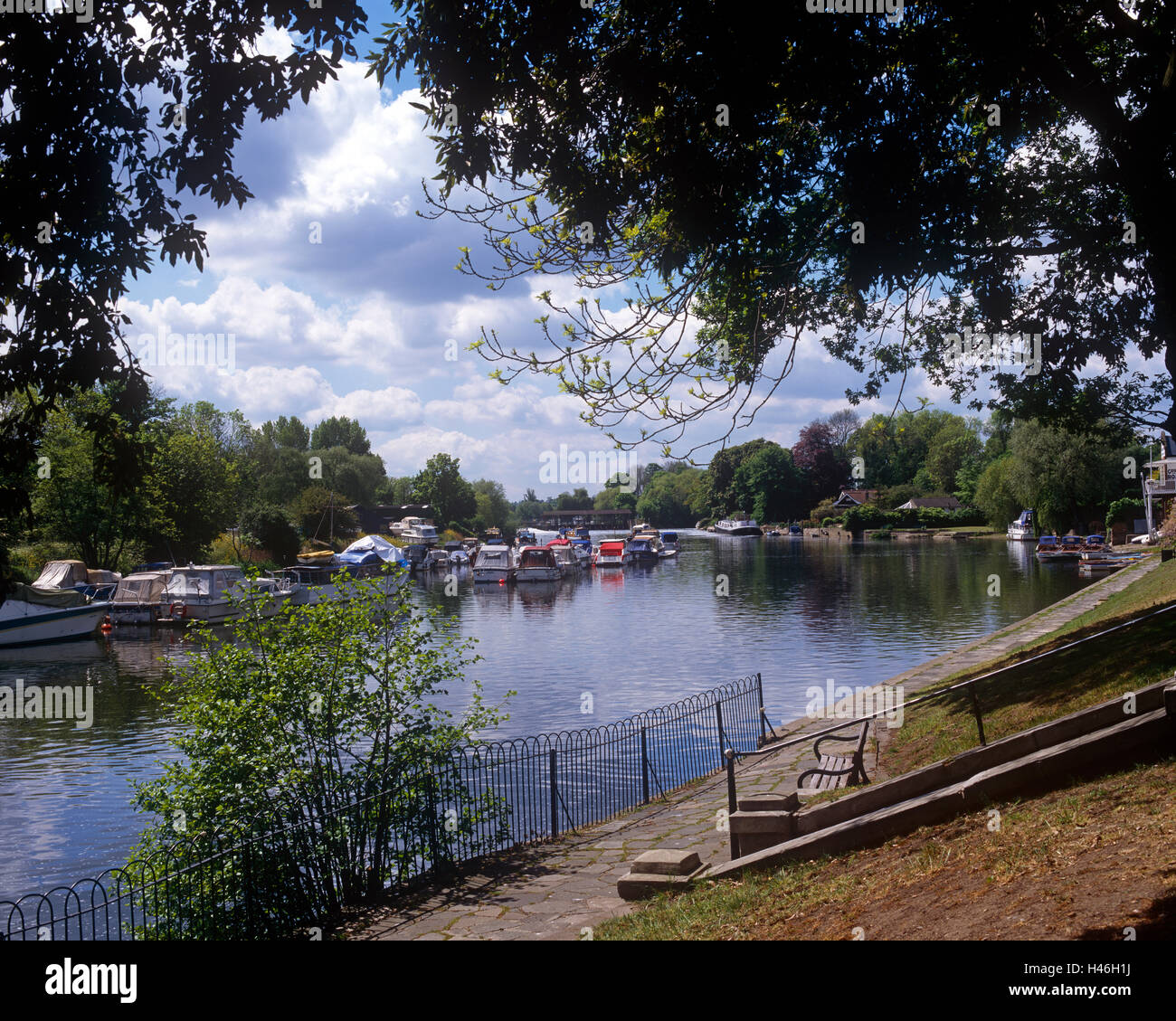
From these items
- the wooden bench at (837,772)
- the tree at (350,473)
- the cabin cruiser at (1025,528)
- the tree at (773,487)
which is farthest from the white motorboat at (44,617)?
the tree at (773,487)

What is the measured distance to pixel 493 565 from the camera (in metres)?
66.8

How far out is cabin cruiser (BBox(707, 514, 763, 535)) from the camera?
134750 mm

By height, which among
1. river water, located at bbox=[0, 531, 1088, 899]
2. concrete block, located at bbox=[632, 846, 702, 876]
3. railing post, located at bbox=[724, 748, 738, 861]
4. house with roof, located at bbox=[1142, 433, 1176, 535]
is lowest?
river water, located at bbox=[0, 531, 1088, 899]

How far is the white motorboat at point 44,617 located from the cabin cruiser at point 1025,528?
65.8m

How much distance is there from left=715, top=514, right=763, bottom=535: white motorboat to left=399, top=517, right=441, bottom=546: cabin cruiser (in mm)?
49935

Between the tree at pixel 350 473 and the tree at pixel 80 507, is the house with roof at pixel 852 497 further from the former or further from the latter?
the tree at pixel 80 507

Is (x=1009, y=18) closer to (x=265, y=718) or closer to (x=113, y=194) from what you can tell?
(x=113, y=194)

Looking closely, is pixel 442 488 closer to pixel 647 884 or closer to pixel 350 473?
pixel 350 473

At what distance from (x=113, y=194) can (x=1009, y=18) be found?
7.85m

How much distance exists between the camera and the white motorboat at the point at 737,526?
135 metres

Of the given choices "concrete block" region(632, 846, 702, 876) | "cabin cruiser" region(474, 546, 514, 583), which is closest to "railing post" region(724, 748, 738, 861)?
"concrete block" region(632, 846, 702, 876)

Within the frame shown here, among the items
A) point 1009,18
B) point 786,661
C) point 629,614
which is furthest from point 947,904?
point 629,614

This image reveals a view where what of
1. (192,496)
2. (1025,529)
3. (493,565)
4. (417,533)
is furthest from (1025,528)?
(417,533)

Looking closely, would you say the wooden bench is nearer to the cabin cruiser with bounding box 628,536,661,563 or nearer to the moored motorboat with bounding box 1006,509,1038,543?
the moored motorboat with bounding box 1006,509,1038,543
